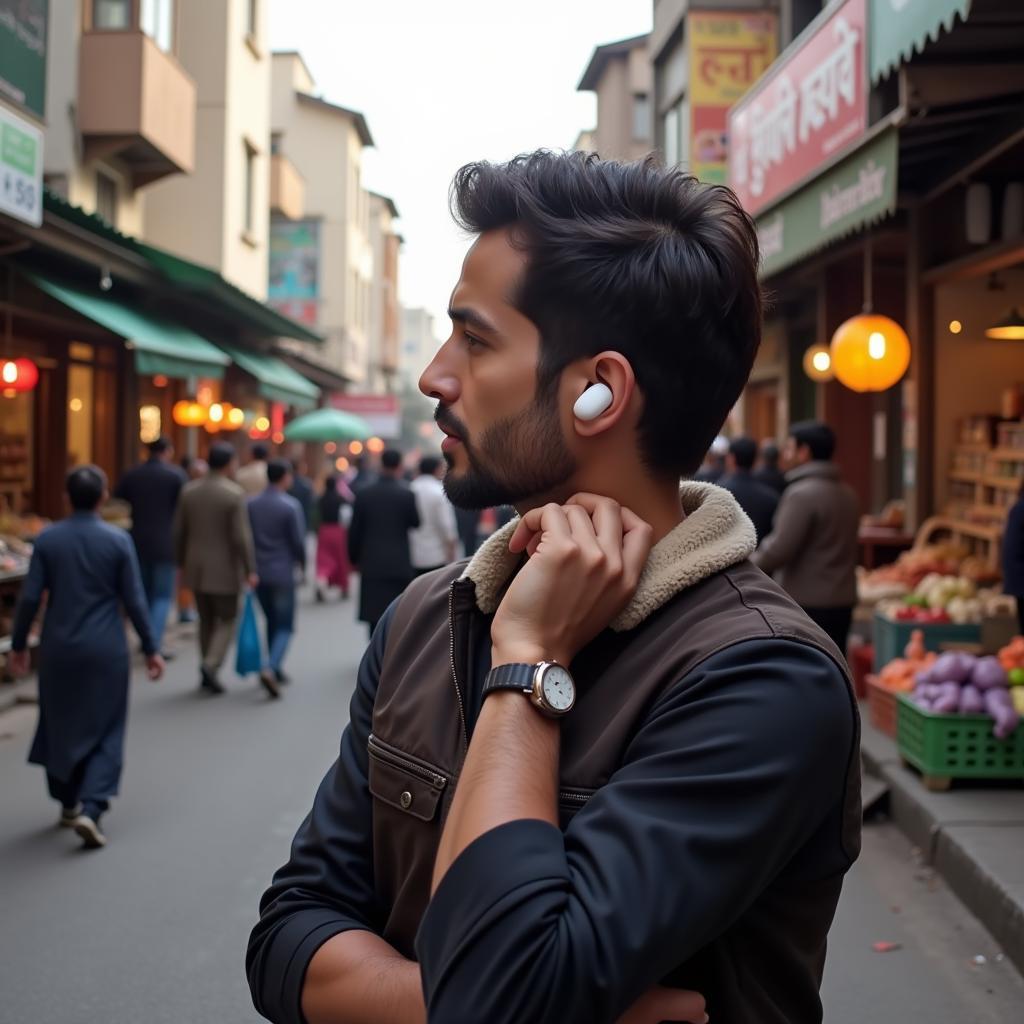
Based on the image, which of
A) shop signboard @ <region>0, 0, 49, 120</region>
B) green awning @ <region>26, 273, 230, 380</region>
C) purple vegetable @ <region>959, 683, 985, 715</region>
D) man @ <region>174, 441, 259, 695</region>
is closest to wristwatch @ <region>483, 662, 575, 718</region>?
purple vegetable @ <region>959, 683, 985, 715</region>

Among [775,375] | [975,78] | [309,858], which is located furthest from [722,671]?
[775,375]

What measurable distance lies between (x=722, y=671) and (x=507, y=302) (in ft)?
1.84

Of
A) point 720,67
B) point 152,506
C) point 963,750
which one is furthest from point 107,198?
point 963,750

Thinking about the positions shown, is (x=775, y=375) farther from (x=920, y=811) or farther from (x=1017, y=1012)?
(x=1017, y=1012)

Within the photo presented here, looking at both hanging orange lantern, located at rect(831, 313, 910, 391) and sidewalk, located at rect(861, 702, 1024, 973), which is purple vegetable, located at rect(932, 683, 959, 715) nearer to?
sidewalk, located at rect(861, 702, 1024, 973)

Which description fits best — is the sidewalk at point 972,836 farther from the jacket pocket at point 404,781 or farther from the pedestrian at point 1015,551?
the jacket pocket at point 404,781

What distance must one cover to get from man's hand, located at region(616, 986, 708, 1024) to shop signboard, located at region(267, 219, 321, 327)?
36811 mm

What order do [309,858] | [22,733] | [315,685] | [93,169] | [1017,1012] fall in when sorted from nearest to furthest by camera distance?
1. [309,858]
2. [1017,1012]
3. [22,733]
4. [315,685]
5. [93,169]

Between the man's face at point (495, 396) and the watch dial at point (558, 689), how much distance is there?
0.29 meters

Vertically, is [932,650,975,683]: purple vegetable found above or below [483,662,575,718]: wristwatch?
below

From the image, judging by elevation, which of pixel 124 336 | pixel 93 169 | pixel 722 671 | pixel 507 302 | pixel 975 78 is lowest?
pixel 722 671

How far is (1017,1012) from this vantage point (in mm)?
4539

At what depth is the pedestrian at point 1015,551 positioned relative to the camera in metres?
8.80

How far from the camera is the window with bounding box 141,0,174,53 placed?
60.0 ft
